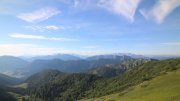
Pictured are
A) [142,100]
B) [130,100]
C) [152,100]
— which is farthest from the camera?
[130,100]

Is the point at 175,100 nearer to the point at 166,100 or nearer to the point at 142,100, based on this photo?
the point at 166,100

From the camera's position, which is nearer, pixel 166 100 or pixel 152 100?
pixel 166 100

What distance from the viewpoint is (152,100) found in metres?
87.6

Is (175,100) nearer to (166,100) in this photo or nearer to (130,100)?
(166,100)

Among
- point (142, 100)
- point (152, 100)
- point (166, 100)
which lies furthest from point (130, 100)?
point (166, 100)

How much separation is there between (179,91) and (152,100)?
36.5 feet

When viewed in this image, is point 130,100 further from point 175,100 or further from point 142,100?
point 175,100

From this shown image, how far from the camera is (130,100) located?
349ft

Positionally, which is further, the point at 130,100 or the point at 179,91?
the point at 130,100

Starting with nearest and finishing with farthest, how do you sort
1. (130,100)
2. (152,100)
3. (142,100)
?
(152,100) < (142,100) < (130,100)

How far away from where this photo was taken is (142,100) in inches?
3720

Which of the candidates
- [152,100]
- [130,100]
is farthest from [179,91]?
[130,100]

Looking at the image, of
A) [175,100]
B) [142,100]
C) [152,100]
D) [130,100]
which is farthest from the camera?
Result: [130,100]

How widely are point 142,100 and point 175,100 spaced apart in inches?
804
